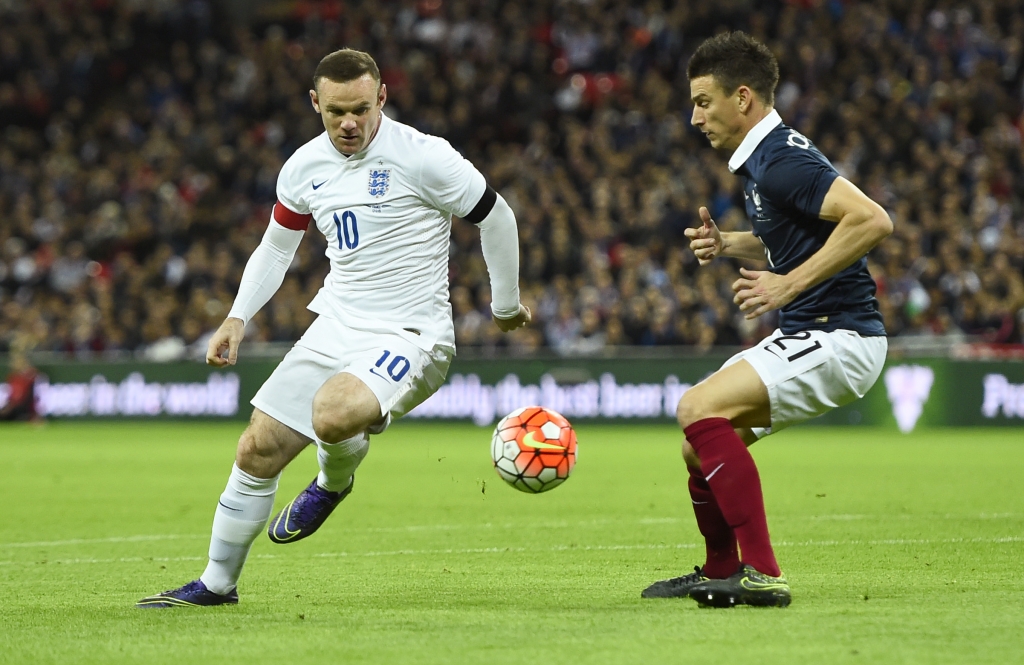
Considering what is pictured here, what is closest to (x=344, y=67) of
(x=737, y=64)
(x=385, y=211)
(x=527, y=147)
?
(x=385, y=211)

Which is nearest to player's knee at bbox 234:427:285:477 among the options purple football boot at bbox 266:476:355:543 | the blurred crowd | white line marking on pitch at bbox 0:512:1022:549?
purple football boot at bbox 266:476:355:543

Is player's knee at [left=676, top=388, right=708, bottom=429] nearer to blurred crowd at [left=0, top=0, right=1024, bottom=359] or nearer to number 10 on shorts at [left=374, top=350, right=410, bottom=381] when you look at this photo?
number 10 on shorts at [left=374, top=350, right=410, bottom=381]

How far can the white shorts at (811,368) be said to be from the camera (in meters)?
5.45

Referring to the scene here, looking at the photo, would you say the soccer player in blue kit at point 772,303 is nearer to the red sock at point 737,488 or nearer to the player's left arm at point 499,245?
the red sock at point 737,488

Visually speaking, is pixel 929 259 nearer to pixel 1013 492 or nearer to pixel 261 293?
pixel 1013 492

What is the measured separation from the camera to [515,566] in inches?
280

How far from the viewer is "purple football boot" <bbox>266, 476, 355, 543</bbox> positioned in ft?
21.3

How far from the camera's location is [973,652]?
442 cm

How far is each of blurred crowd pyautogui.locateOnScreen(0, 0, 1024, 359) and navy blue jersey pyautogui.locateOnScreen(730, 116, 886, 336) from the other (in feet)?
44.4

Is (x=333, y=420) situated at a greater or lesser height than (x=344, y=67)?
lesser

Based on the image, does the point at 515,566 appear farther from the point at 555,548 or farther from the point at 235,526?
the point at 235,526

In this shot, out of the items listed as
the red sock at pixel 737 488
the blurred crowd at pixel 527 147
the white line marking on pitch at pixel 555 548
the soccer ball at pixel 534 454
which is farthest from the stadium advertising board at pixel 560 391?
the red sock at pixel 737 488

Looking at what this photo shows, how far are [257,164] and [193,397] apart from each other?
5059 mm

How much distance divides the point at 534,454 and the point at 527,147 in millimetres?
18272
